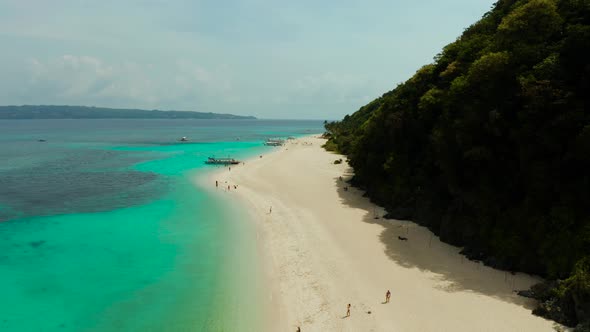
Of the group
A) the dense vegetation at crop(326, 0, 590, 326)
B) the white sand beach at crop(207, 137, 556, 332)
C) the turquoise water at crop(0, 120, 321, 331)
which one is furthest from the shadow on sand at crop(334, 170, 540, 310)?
the turquoise water at crop(0, 120, 321, 331)

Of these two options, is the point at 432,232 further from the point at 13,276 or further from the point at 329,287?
the point at 13,276

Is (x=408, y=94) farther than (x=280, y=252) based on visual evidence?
Yes

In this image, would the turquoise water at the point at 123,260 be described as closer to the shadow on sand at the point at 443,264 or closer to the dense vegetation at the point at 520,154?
the shadow on sand at the point at 443,264

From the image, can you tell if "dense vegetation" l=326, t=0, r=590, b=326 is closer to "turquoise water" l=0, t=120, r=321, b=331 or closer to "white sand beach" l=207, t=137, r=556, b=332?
"white sand beach" l=207, t=137, r=556, b=332

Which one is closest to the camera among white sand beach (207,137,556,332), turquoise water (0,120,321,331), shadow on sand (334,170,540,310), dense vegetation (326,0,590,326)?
white sand beach (207,137,556,332)

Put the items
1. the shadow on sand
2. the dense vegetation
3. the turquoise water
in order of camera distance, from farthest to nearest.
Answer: the shadow on sand < the dense vegetation < the turquoise water

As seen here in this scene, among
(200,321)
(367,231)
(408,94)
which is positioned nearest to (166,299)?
(200,321)

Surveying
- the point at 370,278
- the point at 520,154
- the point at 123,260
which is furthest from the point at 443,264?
the point at 123,260
